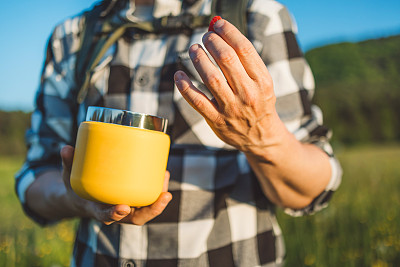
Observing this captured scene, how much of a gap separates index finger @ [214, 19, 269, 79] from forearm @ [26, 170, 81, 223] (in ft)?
2.47

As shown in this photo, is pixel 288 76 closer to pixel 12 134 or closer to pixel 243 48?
pixel 243 48

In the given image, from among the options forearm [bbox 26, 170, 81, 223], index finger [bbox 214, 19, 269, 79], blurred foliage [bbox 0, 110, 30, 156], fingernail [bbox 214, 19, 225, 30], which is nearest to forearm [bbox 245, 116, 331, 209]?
index finger [bbox 214, 19, 269, 79]

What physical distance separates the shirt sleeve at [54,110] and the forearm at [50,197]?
0.04m

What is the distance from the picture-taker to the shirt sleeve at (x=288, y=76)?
1.09m

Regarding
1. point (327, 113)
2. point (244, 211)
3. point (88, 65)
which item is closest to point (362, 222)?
point (244, 211)

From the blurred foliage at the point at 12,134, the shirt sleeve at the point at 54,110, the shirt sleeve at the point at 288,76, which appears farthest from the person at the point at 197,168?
the blurred foliage at the point at 12,134

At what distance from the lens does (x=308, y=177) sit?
98 centimetres

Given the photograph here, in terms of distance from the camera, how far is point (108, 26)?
1198mm

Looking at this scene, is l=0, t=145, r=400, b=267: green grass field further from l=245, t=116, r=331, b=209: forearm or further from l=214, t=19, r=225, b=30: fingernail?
l=214, t=19, r=225, b=30: fingernail

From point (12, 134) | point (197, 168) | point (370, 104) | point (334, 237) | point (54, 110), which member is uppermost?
point (54, 110)

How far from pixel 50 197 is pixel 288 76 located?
37.6 inches

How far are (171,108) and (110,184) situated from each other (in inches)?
15.1

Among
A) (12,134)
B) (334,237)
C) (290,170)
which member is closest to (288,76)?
(290,170)

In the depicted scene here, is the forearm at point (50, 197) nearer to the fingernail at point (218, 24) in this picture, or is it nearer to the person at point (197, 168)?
the person at point (197, 168)
